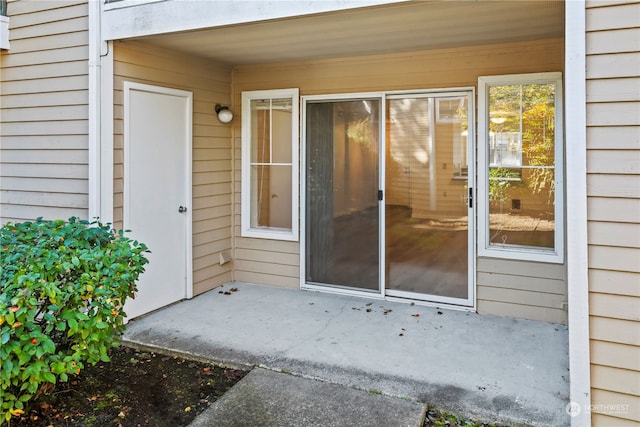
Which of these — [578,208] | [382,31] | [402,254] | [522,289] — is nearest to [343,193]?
[402,254]

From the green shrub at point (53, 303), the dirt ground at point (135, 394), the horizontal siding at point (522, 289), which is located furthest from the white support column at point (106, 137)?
the horizontal siding at point (522, 289)

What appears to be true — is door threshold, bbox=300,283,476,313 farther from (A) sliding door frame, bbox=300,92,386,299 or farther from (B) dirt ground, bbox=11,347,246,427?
(B) dirt ground, bbox=11,347,246,427

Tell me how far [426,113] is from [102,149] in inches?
118

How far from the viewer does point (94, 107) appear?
396 cm

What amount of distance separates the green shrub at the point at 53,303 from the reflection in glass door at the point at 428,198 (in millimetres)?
2650

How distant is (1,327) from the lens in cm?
223

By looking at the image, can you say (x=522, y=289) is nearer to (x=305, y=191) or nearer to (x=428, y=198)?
(x=428, y=198)

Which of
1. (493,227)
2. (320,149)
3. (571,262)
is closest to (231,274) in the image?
(320,149)

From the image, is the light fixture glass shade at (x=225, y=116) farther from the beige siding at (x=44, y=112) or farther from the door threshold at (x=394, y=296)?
the door threshold at (x=394, y=296)

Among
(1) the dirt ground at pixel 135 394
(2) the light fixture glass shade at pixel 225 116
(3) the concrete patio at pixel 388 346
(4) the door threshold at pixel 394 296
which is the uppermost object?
(2) the light fixture glass shade at pixel 225 116

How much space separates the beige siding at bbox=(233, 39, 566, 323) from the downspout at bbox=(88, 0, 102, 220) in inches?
66.2

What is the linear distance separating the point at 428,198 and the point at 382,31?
1.64 meters

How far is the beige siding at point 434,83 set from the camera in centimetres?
411

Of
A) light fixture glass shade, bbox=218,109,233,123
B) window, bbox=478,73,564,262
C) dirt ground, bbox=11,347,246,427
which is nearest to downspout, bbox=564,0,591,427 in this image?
window, bbox=478,73,564,262
